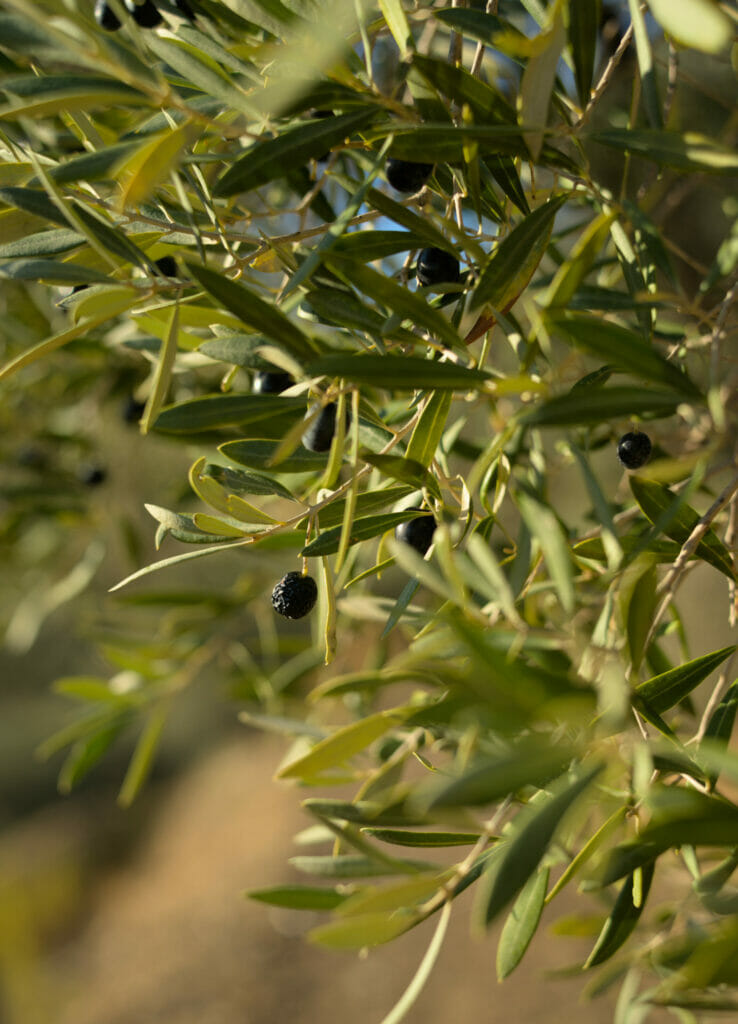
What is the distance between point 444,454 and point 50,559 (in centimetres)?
128

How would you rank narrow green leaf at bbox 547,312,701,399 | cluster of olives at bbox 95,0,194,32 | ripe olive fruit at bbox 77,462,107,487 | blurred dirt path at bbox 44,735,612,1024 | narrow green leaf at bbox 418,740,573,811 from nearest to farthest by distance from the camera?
narrow green leaf at bbox 418,740,573,811, narrow green leaf at bbox 547,312,701,399, cluster of olives at bbox 95,0,194,32, ripe olive fruit at bbox 77,462,107,487, blurred dirt path at bbox 44,735,612,1024

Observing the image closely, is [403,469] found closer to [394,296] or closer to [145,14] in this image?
[394,296]

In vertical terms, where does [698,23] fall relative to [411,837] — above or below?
above

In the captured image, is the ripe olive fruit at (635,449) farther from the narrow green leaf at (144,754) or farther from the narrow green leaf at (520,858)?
the narrow green leaf at (144,754)

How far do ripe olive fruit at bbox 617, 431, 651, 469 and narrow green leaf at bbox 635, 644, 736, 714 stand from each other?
Result: 0.58 feet

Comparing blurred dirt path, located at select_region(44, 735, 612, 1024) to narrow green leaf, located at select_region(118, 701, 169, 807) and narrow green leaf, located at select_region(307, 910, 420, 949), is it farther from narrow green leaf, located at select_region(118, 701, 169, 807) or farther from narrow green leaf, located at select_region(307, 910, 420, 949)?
narrow green leaf, located at select_region(307, 910, 420, 949)

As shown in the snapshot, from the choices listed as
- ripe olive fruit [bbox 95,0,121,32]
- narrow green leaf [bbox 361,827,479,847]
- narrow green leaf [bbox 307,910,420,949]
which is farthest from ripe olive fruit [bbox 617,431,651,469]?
ripe olive fruit [bbox 95,0,121,32]

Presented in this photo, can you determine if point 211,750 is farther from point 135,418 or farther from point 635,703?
point 635,703

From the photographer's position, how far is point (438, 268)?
598 millimetres

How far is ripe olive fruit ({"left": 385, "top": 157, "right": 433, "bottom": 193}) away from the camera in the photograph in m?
0.57

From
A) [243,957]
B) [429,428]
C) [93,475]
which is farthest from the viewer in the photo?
[243,957]

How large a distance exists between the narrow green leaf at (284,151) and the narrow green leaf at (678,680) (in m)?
0.40

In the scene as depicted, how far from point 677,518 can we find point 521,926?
0.30 m

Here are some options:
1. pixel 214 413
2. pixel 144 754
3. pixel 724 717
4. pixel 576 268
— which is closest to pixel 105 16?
pixel 214 413
